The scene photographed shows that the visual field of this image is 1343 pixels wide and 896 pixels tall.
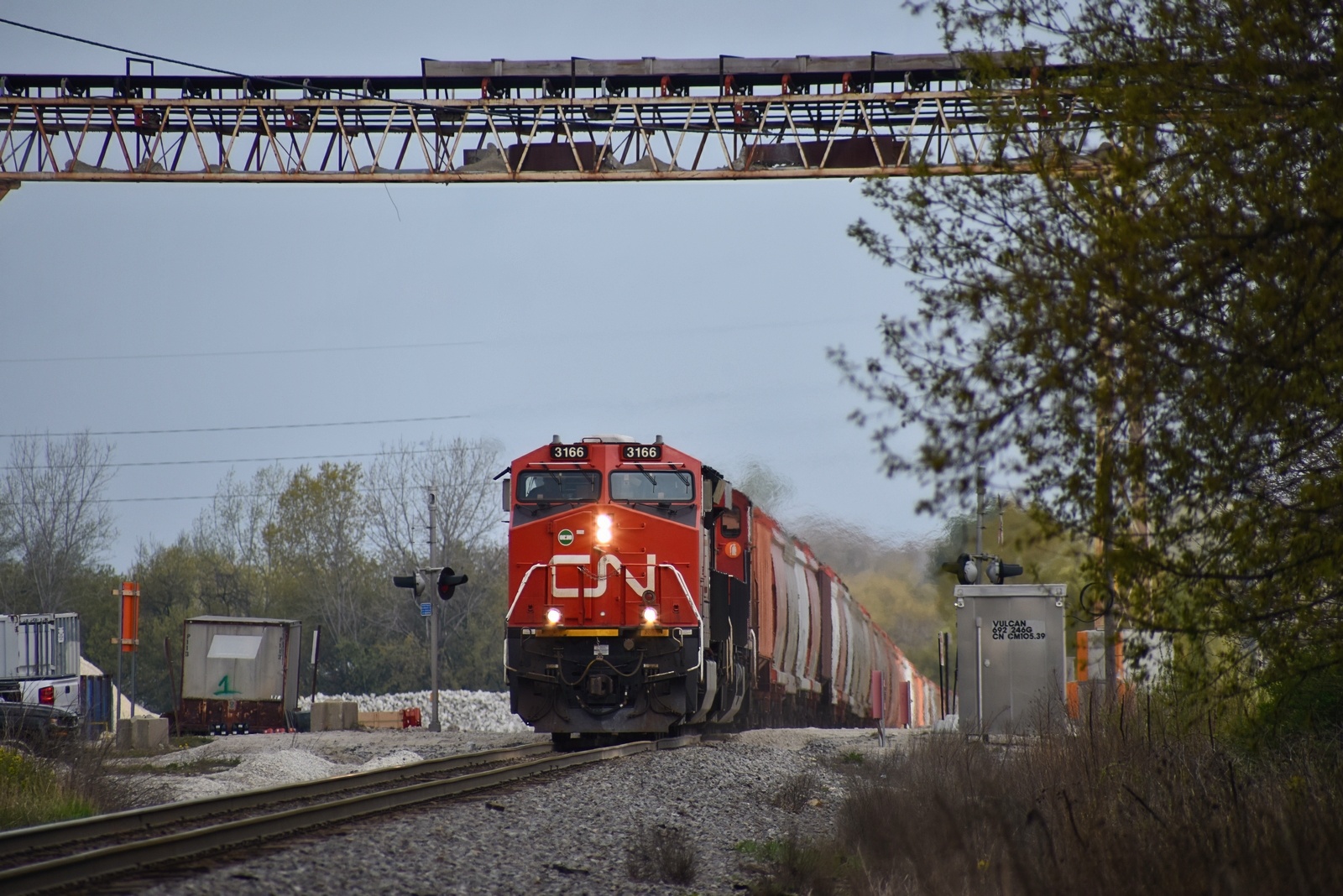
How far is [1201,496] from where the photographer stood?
6797 millimetres

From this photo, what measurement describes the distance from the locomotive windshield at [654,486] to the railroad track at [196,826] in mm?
4502

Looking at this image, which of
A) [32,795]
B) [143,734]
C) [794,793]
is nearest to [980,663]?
[794,793]

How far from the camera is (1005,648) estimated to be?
20.2 m

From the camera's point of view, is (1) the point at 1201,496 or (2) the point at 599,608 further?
(2) the point at 599,608

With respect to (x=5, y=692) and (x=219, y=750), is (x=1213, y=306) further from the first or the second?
(x=5, y=692)

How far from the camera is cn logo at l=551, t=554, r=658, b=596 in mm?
17484

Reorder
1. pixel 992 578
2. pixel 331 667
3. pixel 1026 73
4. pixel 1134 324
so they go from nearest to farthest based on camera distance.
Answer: pixel 1134 324 < pixel 1026 73 < pixel 992 578 < pixel 331 667

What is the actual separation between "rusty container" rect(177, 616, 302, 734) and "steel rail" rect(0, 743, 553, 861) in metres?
21.1

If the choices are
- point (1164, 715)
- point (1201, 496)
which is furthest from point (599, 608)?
point (1201, 496)

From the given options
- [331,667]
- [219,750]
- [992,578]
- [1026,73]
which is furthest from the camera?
[331,667]

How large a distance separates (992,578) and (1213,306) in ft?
59.1

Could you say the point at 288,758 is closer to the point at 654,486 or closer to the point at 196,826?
the point at 654,486

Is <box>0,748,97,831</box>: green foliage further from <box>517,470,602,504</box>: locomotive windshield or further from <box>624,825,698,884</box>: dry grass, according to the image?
<box>517,470,602,504</box>: locomotive windshield

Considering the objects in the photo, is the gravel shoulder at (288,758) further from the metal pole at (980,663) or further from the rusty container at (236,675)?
the rusty container at (236,675)
